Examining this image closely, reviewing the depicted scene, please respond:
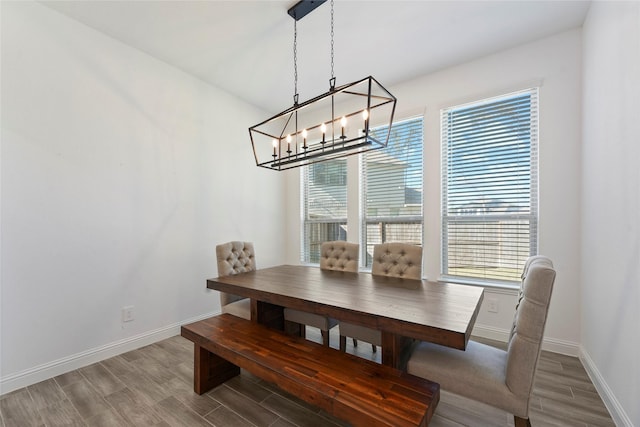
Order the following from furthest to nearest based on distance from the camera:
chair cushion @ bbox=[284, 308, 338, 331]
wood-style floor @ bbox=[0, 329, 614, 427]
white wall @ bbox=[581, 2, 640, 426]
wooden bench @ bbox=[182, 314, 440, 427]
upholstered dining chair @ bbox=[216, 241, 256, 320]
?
upholstered dining chair @ bbox=[216, 241, 256, 320] → chair cushion @ bbox=[284, 308, 338, 331] → wood-style floor @ bbox=[0, 329, 614, 427] → white wall @ bbox=[581, 2, 640, 426] → wooden bench @ bbox=[182, 314, 440, 427]

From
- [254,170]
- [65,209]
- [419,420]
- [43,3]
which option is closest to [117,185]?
[65,209]

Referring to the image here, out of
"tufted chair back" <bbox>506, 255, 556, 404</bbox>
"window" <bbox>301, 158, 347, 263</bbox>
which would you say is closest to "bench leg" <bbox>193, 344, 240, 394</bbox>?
"tufted chair back" <bbox>506, 255, 556, 404</bbox>

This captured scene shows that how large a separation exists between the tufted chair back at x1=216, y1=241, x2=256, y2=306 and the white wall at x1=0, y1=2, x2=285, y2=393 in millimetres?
826

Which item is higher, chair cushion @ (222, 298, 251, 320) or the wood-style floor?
chair cushion @ (222, 298, 251, 320)

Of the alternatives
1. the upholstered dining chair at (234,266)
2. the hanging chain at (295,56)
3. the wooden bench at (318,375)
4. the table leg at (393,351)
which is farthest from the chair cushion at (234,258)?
the table leg at (393,351)

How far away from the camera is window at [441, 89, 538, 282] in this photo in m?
2.74

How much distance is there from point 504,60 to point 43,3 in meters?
4.29

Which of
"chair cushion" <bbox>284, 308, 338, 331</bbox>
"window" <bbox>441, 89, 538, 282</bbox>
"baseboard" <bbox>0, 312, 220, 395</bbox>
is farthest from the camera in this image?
"window" <bbox>441, 89, 538, 282</bbox>

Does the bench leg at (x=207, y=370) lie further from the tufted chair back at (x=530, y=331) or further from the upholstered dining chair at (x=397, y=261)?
the tufted chair back at (x=530, y=331)

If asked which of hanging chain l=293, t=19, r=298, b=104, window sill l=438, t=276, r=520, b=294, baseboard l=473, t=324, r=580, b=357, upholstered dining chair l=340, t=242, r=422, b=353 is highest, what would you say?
hanging chain l=293, t=19, r=298, b=104

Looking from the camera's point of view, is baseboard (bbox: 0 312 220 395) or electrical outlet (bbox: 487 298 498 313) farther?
electrical outlet (bbox: 487 298 498 313)

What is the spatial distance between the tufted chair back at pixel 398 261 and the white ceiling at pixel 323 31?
2056 millimetres

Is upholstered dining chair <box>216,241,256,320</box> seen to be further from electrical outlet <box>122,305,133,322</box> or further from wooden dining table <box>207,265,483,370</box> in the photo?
electrical outlet <box>122,305,133,322</box>

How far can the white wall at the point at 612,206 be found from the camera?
60.5 inches
